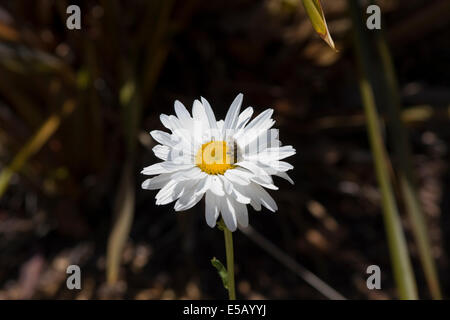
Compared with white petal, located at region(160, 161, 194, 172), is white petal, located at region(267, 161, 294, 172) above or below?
below

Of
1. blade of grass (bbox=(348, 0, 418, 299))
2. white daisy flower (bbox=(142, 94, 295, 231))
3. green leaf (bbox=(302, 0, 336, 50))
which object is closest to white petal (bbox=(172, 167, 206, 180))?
white daisy flower (bbox=(142, 94, 295, 231))

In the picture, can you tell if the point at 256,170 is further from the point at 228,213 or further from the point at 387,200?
the point at 387,200

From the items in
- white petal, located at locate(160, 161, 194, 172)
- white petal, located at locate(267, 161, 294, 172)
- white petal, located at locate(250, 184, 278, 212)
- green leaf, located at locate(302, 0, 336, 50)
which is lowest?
white petal, located at locate(250, 184, 278, 212)

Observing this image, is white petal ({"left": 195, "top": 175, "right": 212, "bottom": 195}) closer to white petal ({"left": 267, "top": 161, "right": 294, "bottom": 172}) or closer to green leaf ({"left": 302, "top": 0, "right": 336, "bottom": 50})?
white petal ({"left": 267, "top": 161, "right": 294, "bottom": 172})

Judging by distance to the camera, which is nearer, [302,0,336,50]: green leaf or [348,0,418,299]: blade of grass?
[302,0,336,50]: green leaf

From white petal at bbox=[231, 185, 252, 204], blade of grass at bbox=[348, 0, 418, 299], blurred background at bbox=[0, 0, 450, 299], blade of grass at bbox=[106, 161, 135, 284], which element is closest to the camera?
white petal at bbox=[231, 185, 252, 204]

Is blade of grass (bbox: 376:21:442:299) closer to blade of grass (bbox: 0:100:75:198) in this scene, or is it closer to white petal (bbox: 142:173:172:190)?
white petal (bbox: 142:173:172:190)

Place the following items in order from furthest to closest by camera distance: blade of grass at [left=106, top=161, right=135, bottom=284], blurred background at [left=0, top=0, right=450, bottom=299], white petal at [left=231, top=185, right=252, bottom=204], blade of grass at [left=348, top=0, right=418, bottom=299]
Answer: blurred background at [left=0, top=0, right=450, bottom=299] → blade of grass at [left=106, top=161, right=135, bottom=284] → blade of grass at [left=348, top=0, right=418, bottom=299] → white petal at [left=231, top=185, right=252, bottom=204]

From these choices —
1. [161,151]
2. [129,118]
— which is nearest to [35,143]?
[129,118]
